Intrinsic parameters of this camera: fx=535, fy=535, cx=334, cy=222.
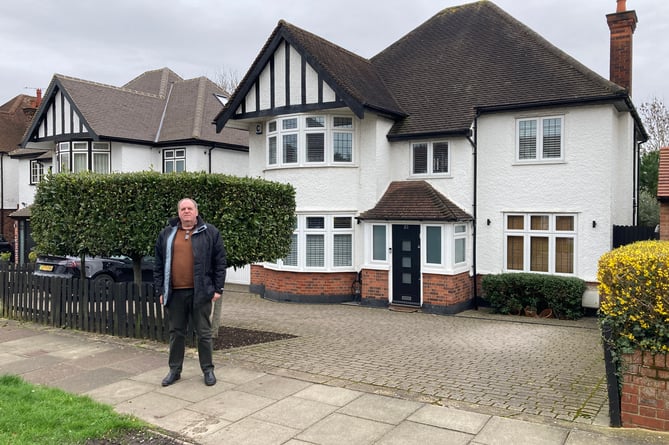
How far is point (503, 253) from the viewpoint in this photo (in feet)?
45.6

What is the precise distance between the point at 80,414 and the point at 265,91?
11507 mm

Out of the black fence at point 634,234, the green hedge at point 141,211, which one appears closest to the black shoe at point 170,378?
the green hedge at point 141,211

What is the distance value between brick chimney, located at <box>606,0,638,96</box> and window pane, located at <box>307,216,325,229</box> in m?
8.64

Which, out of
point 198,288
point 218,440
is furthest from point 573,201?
point 218,440

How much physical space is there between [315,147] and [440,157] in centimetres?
339

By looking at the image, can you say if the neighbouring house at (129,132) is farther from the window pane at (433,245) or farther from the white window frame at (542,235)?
the white window frame at (542,235)

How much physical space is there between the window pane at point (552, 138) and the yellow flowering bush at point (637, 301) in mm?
8680

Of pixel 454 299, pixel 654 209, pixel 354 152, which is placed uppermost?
pixel 354 152

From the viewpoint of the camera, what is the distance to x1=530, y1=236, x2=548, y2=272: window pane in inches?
528

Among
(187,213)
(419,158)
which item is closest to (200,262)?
(187,213)

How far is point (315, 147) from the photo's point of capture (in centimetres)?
1460

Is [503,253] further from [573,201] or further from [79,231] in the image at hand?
[79,231]

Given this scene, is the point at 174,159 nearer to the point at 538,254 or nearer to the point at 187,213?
the point at 538,254

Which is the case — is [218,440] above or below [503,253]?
below
